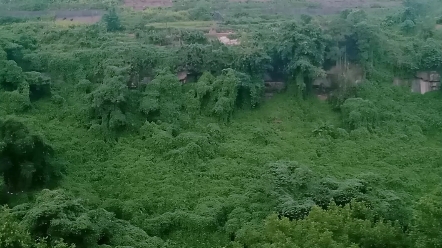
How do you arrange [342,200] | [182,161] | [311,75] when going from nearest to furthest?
[342,200] → [182,161] → [311,75]

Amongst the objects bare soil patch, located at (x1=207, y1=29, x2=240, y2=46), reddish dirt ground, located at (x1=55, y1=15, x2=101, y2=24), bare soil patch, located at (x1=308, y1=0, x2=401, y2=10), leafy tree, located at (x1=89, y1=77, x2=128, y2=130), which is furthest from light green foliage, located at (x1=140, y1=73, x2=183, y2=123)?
bare soil patch, located at (x1=308, y1=0, x2=401, y2=10)

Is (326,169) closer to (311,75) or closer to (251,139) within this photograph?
(251,139)

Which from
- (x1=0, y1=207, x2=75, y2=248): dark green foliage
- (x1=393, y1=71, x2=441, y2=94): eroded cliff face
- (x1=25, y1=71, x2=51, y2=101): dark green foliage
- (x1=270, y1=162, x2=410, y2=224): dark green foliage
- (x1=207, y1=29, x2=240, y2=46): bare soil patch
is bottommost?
(x1=270, y1=162, x2=410, y2=224): dark green foliage

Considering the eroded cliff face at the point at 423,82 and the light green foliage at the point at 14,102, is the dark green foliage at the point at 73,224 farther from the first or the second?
the eroded cliff face at the point at 423,82

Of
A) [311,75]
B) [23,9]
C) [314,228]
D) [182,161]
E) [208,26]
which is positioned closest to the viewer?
[314,228]

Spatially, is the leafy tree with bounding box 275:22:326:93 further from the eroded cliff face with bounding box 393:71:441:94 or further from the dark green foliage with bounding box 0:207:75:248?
the dark green foliage with bounding box 0:207:75:248

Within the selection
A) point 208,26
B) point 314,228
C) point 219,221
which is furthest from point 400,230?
point 208,26

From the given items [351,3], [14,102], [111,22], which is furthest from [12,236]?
[351,3]

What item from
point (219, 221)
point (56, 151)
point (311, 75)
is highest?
point (311, 75)
